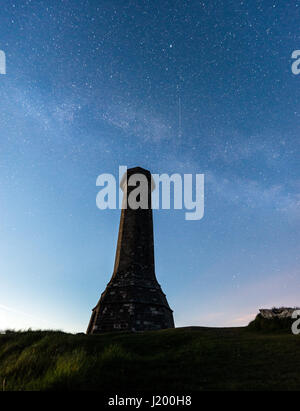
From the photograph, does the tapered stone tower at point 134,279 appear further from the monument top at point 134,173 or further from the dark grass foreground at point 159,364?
the dark grass foreground at point 159,364

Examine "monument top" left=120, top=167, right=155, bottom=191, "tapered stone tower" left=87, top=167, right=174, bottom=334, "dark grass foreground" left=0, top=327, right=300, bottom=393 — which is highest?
"monument top" left=120, top=167, right=155, bottom=191

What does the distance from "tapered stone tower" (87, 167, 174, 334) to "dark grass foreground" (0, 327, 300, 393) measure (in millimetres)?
7123

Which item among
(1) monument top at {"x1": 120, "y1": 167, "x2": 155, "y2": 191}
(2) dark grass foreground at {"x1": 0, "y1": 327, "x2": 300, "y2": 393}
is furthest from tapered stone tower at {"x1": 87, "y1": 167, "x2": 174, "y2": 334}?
(2) dark grass foreground at {"x1": 0, "y1": 327, "x2": 300, "y2": 393}

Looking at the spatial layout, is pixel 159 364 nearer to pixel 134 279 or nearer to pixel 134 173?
pixel 134 279

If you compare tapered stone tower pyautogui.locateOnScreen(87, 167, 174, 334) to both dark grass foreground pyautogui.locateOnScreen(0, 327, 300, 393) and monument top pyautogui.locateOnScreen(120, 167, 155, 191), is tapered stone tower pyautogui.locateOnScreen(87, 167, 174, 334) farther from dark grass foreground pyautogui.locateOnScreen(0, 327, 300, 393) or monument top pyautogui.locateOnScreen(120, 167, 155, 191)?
dark grass foreground pyautogui.locateOnScreen(0, 327, 300, 393)

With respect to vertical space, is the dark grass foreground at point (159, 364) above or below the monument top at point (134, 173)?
below

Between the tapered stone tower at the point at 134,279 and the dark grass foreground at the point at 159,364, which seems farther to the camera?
the tapered stone tower at the point at 134,279

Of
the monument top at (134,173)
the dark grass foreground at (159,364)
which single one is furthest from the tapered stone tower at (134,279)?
the dark grass foreground at (159,364)

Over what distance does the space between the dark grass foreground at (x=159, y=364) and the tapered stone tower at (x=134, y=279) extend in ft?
23.4

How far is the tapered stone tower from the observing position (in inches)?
635

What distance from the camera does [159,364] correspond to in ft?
20.9

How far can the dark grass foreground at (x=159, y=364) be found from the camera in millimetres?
5004

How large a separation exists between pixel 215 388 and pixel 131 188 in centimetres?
1748

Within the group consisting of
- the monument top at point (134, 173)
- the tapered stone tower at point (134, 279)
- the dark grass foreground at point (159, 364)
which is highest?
the monument top at point (134, 173)
